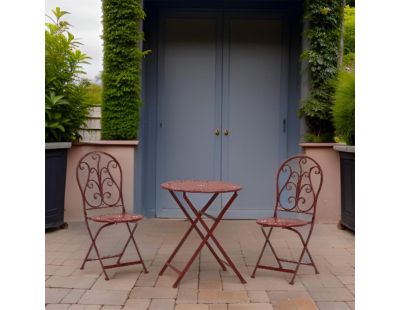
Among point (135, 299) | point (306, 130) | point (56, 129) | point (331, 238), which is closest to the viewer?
point (135, 299)

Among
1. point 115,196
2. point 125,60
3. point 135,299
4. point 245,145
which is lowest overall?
point 135,299

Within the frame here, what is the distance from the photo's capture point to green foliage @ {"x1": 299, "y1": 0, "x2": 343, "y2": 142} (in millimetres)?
5480

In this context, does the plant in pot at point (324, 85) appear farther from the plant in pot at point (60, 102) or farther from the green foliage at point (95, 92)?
the plant in pot at point (60, 102)

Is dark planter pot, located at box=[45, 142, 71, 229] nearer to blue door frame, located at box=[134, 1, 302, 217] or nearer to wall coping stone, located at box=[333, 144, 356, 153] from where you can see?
blue door frame, located at box=[134, 1, 302, 217]

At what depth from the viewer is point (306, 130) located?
18.6 ft

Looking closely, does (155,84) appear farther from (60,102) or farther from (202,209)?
(202,209)

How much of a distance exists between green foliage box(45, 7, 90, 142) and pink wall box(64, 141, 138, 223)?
215mm

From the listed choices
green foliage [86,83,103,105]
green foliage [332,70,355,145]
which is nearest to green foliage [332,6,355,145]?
green foliage [332,70,355,145]

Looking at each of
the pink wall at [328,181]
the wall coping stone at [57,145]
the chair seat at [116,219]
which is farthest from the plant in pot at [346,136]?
the wall coping stone at [57,145]

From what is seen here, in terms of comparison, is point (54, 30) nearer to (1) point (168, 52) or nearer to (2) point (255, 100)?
(1) point (168, 52)

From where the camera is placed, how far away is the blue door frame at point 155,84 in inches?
233

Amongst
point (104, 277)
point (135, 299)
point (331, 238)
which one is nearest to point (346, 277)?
point (331, 238)

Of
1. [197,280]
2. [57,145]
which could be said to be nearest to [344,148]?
[197,280]

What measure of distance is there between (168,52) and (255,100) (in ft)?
4.21
